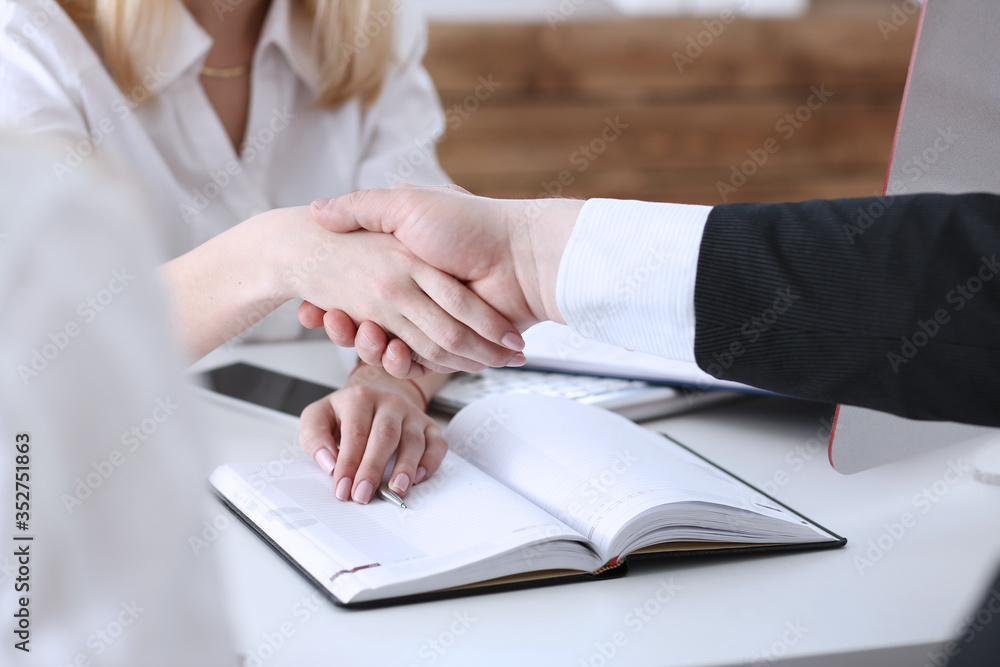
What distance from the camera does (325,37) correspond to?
5.00 ft

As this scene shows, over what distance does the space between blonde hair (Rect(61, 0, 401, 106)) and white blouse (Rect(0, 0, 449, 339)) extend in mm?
17

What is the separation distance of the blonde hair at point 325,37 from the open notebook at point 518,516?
0.81 meters

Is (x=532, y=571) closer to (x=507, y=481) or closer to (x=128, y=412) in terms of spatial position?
(x=507, y=481)

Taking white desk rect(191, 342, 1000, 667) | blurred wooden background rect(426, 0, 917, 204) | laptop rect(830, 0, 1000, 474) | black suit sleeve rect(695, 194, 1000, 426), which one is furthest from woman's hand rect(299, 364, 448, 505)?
blurred wooden background rect(426, 0, 917, 204)

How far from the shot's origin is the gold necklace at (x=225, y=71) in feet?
4.90

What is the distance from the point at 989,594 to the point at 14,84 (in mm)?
1313

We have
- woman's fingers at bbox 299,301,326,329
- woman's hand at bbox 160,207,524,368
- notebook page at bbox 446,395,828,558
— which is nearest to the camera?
notebook page at bbox 446,395,828,558

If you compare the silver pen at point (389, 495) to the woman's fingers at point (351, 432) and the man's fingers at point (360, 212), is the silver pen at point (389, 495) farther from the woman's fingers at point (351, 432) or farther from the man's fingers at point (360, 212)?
the man's fingers at point (360, 212)

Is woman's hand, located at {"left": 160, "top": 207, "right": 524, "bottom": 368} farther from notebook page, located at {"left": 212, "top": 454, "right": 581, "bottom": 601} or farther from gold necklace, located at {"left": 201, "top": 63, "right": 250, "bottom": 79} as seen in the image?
gold necklace, located at {"left": 201, "top": 63, "right": 250, "bottom": 79}

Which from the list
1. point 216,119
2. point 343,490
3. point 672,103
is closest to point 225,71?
point 216,119

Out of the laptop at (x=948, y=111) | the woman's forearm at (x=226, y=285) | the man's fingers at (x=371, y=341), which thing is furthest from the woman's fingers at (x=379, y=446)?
the laptop at (x=948, y=111)

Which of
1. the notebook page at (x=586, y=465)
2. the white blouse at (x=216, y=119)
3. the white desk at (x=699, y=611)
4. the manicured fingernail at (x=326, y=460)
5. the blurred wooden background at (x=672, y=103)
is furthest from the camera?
the blurred wooden background at (x=672, y=103)

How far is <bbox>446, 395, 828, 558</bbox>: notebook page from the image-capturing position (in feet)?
2.33

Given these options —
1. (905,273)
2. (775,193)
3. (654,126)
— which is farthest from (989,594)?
(775,193)
